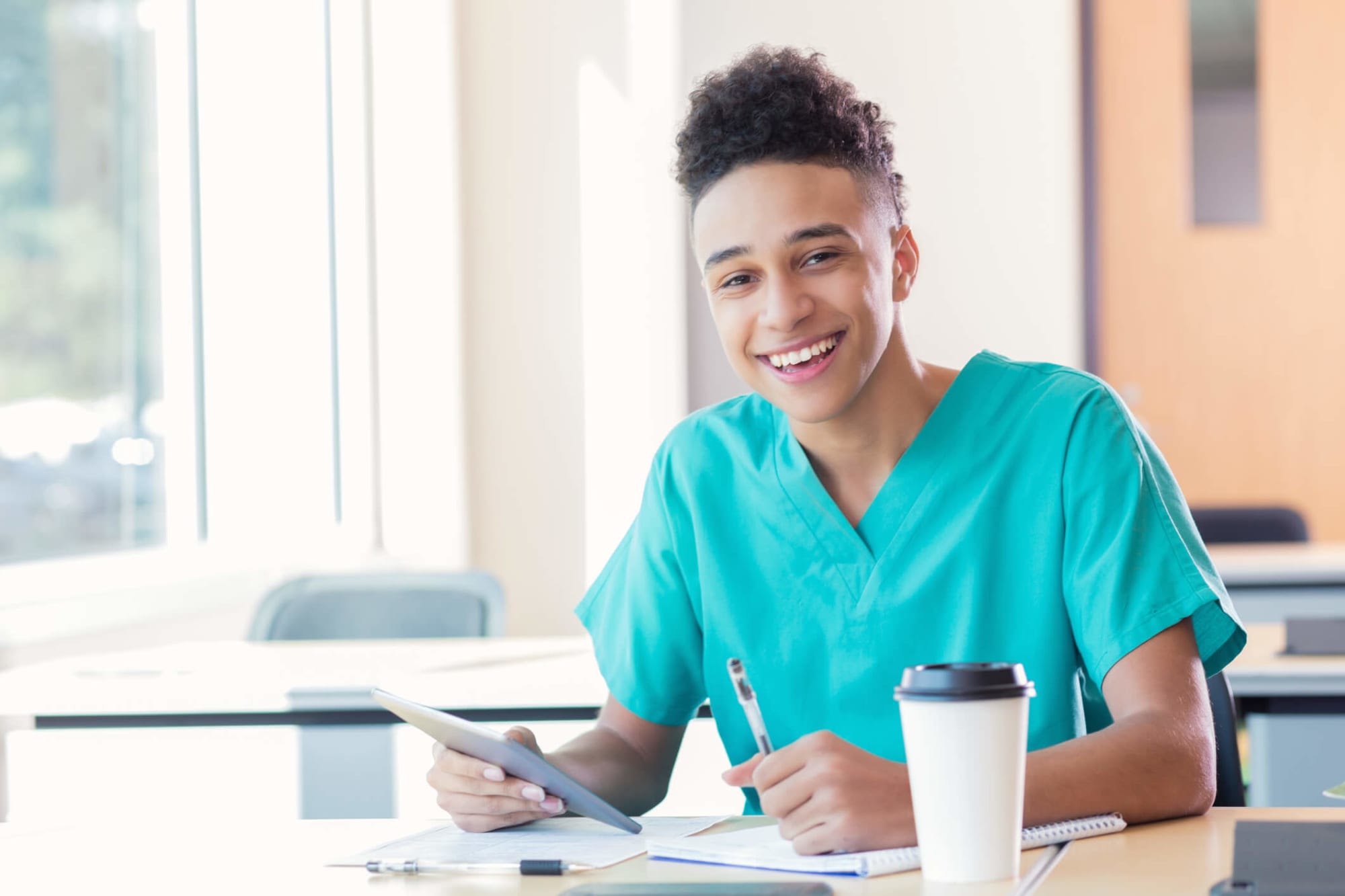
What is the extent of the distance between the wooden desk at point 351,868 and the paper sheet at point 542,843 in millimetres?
22

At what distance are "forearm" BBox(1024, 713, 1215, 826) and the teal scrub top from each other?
105mm

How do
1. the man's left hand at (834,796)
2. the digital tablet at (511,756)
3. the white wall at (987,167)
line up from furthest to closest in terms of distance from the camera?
the white wall at (987,167) → the digital tablet at (511,756) → the man's left hand at (834,796)

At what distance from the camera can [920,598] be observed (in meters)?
1.29

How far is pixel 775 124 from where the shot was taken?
49.6 inches

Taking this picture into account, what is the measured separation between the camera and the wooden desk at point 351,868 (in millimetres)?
921

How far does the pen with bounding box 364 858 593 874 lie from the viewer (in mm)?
1014

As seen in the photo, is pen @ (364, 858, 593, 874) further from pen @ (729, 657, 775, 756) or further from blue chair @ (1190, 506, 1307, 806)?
blue chair @ (1190, 506, 1307, 806)

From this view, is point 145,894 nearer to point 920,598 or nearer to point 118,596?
point 920,598

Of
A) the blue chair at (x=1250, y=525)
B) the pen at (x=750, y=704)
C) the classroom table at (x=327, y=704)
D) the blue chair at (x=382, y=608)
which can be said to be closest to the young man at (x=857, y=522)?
the pen at (x=750, y=704)

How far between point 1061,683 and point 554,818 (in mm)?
442

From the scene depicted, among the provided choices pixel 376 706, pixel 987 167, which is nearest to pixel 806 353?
pixel 376 706

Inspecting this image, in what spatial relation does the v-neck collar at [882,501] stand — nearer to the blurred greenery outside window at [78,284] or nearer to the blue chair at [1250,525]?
the blurred greenery outside window at [78,284]

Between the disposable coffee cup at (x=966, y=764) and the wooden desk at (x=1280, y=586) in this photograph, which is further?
the wooden desk at (x=1280, y=586)

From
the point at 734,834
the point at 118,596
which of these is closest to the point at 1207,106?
the point at 118,596
